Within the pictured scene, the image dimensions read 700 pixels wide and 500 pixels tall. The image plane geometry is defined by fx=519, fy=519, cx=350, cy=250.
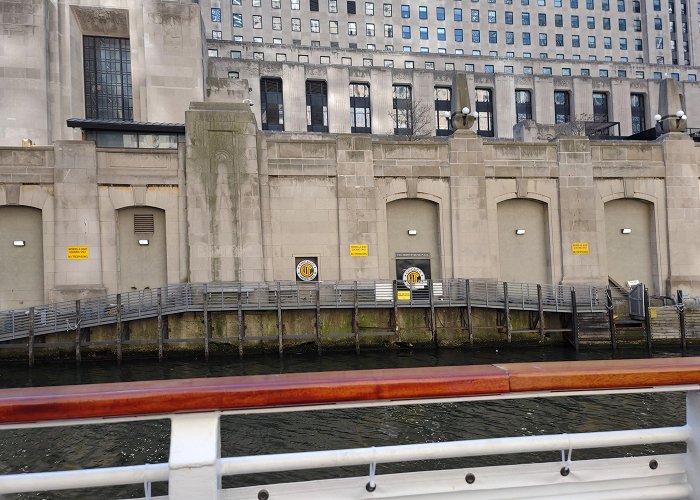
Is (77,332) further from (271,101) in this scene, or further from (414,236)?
(271,101)

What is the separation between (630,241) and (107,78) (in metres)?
41.7

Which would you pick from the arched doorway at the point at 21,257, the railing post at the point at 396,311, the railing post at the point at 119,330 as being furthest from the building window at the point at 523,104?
the railing post at the point at 119,330

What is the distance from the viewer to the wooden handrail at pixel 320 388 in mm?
2322

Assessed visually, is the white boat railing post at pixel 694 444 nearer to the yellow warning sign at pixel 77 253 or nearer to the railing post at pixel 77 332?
the railing post at pixel 77 332

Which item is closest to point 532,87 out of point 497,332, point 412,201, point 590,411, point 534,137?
point 534,137

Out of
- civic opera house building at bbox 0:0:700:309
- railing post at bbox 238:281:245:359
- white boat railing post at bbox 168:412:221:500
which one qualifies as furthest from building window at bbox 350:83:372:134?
white boat railing post at bbox 168:412:221:500

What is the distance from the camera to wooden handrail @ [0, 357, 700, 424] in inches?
91.4

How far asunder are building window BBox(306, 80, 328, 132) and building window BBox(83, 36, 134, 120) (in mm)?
28648

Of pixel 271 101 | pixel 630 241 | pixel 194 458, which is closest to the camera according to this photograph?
pixel 194 458

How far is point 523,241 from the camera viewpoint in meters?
33.1

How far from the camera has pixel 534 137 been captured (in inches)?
2361

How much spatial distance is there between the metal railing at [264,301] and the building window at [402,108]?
4465 centimetres

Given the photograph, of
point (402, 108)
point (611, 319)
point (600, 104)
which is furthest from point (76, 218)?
point (600, 104)

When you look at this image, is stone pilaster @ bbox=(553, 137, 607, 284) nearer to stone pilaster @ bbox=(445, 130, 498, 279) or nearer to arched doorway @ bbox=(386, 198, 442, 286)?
stone pilaster @ bbox=(445, 130, 498, 279)
